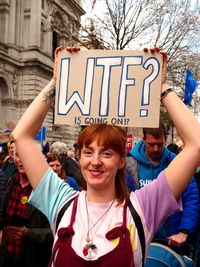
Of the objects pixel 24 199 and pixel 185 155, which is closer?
pixel 185 155

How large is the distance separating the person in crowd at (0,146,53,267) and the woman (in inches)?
43.0

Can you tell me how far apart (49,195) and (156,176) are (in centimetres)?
147

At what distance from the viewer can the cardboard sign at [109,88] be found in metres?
2.30

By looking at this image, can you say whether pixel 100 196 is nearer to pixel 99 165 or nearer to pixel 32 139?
pixel 99 165

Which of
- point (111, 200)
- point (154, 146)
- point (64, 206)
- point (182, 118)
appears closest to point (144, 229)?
point (111, 200)

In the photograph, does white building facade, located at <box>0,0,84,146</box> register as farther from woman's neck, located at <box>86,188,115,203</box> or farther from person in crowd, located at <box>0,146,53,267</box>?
woman's neck, located at <box>86,188,115,203</box>

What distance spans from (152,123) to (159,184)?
378 mm

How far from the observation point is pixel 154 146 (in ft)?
11.5

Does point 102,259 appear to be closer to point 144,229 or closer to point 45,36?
point 144,229

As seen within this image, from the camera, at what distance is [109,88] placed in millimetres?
2350

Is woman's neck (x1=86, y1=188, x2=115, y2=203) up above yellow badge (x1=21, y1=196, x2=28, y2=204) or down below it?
above

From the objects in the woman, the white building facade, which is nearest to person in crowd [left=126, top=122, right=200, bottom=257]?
the woman

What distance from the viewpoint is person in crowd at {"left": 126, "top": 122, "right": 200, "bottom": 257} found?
3.24 m

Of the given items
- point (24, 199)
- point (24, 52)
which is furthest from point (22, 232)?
point (24, 52)
